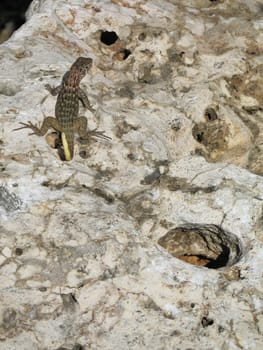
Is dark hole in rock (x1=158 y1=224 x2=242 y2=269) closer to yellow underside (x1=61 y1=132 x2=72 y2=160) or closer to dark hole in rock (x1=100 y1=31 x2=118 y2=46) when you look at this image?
yellow underside (x1=61 y1=132 x2=72 y2=160)

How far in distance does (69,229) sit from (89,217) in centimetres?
19

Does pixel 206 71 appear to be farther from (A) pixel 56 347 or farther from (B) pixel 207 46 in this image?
(A) pixel 56 347

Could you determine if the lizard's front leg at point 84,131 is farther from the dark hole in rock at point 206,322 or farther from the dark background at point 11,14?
the dark background at point 11,14

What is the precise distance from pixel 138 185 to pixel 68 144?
67 centimetres

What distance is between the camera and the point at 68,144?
5023 millimetres

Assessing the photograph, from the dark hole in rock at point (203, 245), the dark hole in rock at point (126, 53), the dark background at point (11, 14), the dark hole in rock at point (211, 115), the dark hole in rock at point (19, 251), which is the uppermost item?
the dark hole in rock at point (126, 53)

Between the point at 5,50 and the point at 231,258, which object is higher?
the point at 5,50

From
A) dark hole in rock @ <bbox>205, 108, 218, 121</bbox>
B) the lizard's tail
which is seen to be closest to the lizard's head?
the lizard's tail

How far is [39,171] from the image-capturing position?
4.74 meters

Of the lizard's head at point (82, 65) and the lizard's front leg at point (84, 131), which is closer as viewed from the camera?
the lizard's front leg at point (84, 131)

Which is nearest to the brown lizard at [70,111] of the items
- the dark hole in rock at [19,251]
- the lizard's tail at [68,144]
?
the lizard's tail at [68,144]

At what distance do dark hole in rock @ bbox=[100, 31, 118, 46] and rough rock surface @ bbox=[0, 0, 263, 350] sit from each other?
0.01 meters

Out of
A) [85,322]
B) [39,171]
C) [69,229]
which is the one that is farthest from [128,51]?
[85,322]

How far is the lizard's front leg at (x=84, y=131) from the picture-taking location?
5.14 meters
